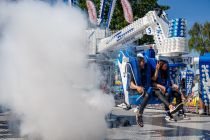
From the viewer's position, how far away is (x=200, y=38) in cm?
4325

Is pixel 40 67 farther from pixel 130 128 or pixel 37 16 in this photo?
pixel 130 128

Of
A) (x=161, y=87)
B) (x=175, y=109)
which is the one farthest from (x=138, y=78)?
(x=175, y=109)

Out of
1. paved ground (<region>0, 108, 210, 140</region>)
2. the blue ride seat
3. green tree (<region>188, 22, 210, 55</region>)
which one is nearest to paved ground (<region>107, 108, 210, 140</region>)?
paved ground (<region>0, 108, 210, 140</region>)

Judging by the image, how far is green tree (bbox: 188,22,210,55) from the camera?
139ft

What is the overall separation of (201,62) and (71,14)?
2656 mm

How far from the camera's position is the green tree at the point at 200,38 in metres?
42.4

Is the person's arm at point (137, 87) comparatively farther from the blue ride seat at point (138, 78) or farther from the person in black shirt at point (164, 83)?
the person in black shirt at point (164, 83)

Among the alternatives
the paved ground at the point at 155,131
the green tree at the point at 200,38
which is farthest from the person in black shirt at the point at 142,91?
the green tree at the point at 200,38

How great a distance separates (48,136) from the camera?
769 cm

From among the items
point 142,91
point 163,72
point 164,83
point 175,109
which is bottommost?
point 175,109

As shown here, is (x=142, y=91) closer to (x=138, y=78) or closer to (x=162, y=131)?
(x=138, y=78)

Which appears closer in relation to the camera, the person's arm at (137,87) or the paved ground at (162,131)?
the person's arm at (137,87)

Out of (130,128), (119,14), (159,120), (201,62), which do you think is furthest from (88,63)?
(119,14)

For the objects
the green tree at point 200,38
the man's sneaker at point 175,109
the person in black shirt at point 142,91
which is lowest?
the man's sneaker at point 175,109
